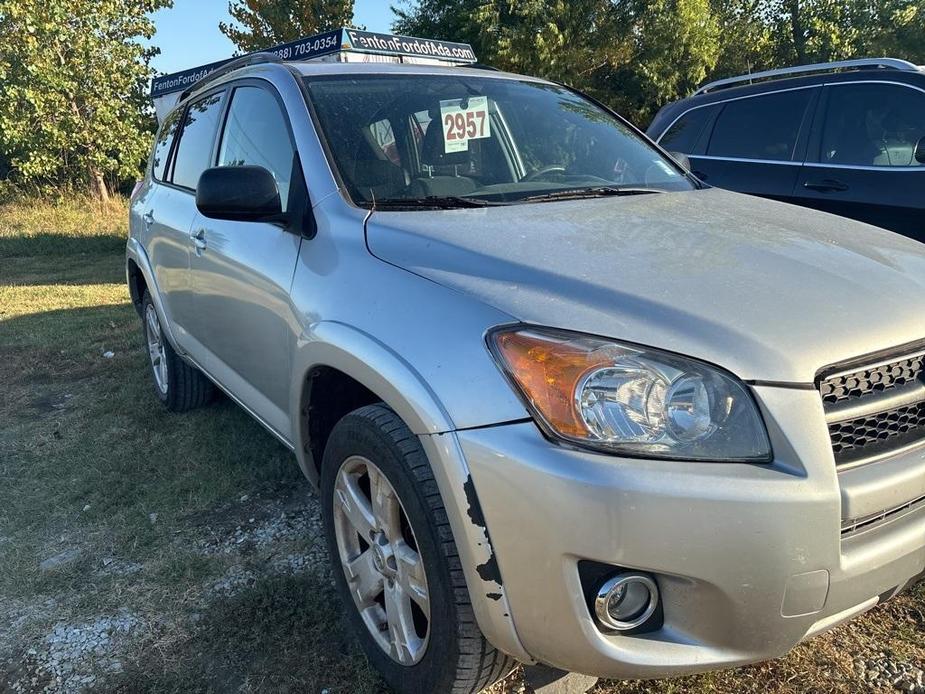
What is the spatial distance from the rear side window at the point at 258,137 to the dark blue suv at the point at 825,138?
334cm

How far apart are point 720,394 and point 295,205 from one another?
1.50 meters

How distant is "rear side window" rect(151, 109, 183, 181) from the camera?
411 cm

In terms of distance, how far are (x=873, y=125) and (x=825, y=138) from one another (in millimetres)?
274

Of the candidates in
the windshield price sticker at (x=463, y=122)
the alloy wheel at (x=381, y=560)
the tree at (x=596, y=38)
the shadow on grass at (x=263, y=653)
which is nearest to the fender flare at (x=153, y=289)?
the shadow on grass at (x=263, y=653)

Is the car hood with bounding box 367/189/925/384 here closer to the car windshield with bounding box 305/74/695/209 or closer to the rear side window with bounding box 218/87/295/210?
the car windshield with bounding box 305/74/695/209

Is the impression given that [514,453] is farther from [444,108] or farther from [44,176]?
[44,176]

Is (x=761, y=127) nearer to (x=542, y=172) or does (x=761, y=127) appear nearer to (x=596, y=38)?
(x=542, y=172)

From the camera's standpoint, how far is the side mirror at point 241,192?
7.41ft

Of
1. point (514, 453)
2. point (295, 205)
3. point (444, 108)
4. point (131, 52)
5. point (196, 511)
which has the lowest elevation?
point (196, 511)

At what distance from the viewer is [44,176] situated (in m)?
15.1

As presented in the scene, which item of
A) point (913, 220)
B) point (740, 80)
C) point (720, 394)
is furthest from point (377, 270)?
point (740, 80)

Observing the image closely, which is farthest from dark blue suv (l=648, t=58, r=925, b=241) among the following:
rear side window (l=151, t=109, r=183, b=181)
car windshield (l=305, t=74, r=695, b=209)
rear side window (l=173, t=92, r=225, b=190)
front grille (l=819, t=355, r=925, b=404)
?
rear side window (l=151, t=109, r=183, b=181)

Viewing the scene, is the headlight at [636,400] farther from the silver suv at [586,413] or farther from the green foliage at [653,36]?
the green foliage at [653,36]

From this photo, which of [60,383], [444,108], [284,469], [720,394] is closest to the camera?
[720,394]
